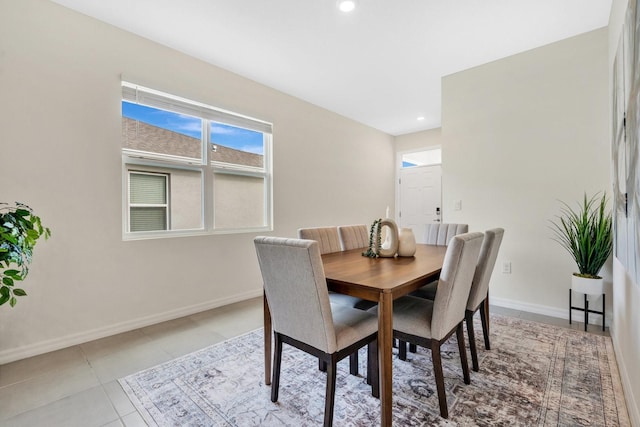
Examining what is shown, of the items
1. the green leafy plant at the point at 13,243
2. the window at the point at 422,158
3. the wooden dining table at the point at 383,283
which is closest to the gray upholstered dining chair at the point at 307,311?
the wooden dining table at the point at 383,283

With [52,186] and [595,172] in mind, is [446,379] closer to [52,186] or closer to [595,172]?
[595,172]

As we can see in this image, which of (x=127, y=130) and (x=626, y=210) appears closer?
(x=626, y=210)

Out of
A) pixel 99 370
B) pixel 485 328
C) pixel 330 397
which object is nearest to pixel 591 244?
pixel 485 328

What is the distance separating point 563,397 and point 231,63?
3.71 m

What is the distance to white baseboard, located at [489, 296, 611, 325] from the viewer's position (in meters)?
2.66

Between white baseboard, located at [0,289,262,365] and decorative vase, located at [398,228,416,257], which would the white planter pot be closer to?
decorative vase, located at [398,228,416,257]

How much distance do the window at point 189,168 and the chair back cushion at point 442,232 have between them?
187 cm

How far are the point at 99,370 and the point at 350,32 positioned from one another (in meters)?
3.15

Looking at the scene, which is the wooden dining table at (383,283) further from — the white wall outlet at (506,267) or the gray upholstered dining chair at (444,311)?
the white wall outlet at (506,267)

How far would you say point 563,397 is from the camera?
5.33 feet

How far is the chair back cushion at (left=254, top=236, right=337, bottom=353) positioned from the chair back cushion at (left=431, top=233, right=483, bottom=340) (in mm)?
528

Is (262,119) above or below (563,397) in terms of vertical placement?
above

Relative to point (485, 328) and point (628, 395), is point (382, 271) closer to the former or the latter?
point (485, 328)

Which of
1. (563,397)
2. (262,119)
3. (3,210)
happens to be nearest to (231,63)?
(262,119)
